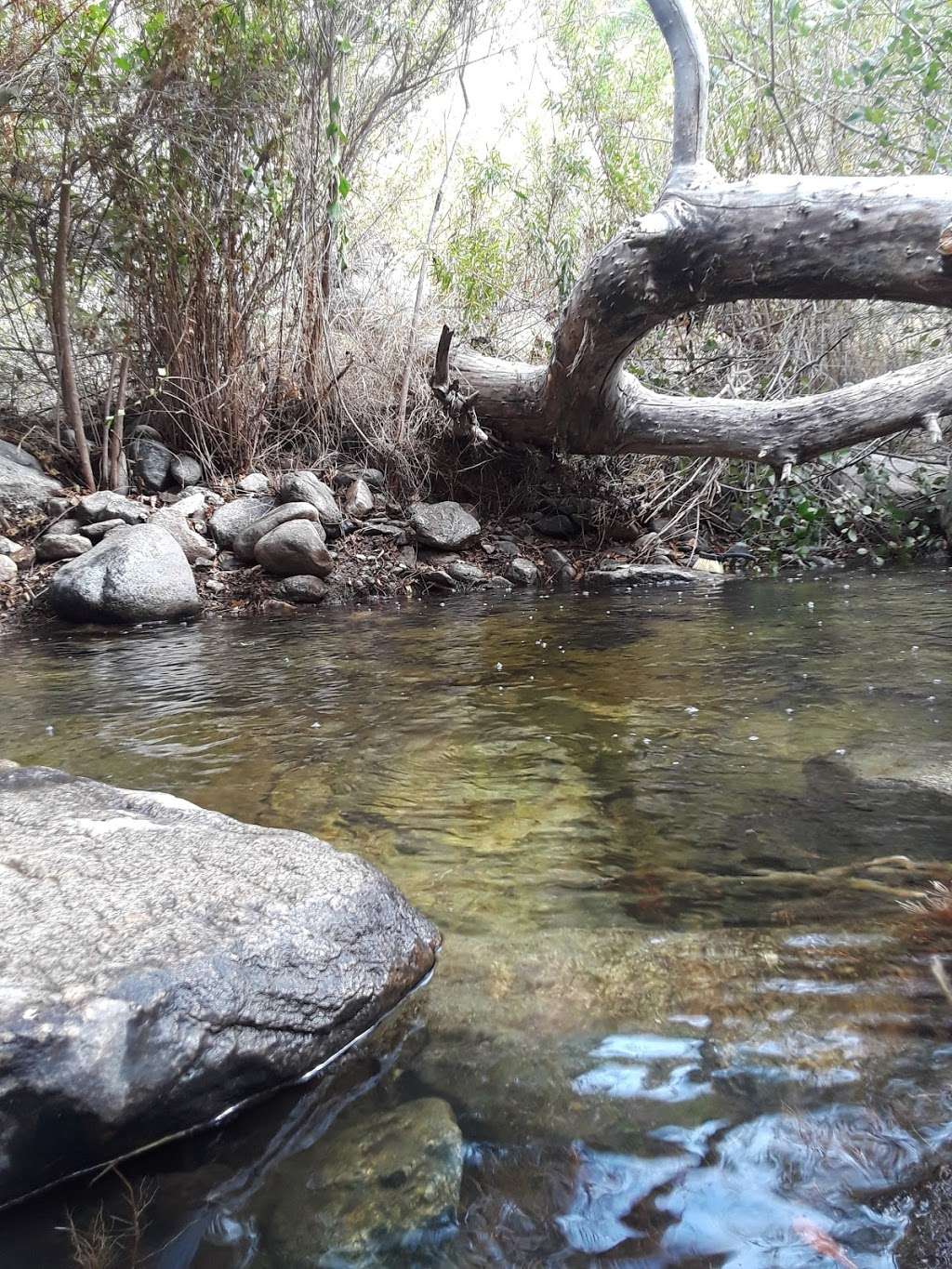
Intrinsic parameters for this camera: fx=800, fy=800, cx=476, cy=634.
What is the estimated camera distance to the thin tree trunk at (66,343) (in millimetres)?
6344

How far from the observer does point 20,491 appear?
6621mm

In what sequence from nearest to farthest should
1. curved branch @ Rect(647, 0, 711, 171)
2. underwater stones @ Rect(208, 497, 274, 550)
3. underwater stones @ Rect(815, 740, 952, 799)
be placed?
underwater stones @ Rect(815, 740, 952, 799) < curved branch @ Rect(647, 0, 711, 171) < underwater stones @ Rect(208, 497, 274, 550)

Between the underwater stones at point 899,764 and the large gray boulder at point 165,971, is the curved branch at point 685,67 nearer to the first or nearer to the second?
the underwater stones at point 899,764

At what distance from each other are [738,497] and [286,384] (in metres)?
4.73

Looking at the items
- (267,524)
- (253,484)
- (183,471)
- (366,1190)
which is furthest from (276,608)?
(366,1190)

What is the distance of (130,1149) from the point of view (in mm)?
1136

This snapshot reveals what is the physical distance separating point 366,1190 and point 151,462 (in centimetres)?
704

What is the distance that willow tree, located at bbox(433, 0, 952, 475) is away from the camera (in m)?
3.61

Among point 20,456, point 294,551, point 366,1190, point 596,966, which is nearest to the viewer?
point 366,1190

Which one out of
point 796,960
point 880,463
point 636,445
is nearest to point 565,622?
point 636,445

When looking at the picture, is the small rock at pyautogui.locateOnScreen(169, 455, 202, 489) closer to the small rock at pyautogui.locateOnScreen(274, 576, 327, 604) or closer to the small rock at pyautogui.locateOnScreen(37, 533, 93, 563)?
the small rock at pyautogui.locateOnScreen(37, 533, 93, 563)

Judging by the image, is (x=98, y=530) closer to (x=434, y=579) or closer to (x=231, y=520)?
(x=231, y=520)

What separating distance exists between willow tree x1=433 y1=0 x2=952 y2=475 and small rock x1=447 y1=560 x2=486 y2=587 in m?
1.34

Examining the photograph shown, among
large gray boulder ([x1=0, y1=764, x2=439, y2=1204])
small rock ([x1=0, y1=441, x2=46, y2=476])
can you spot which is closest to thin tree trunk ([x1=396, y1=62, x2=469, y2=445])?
small rock ([x1=0, y1=441, x2=46, y2=476])
